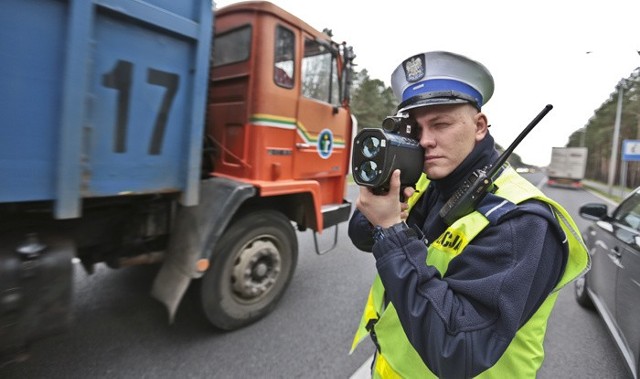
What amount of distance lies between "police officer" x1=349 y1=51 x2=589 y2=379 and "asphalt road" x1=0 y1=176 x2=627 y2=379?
1.43m

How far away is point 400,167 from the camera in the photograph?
3.46 ft

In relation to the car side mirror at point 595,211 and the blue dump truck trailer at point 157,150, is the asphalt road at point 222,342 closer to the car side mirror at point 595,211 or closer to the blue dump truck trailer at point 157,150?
the blue dump truck trailer at point 157,150

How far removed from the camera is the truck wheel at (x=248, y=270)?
2.62m

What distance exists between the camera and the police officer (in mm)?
858

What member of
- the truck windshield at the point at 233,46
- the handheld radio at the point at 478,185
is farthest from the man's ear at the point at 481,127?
the truck windshield at the point at 233,46

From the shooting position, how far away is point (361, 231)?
155cm

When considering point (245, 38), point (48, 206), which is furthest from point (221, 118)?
point (48, 206)

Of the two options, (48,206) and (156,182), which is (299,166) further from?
(48,206)

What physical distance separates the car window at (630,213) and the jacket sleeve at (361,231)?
239 cm

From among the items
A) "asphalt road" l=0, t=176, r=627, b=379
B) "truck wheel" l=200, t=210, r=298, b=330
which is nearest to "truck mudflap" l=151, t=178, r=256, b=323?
"truck wheel" l=200, t=210, r=298, b=330

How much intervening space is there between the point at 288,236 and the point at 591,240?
10.4ft

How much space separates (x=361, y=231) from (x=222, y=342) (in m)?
1.74

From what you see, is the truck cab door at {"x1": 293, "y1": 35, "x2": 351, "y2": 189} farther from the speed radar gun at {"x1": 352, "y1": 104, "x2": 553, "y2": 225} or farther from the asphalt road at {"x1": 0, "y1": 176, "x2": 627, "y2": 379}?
the speed radar gun at {"x1": 352, "y1": 104, "x2": 553, "y2": 225}

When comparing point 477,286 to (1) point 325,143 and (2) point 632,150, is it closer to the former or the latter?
(1) point 325,143
